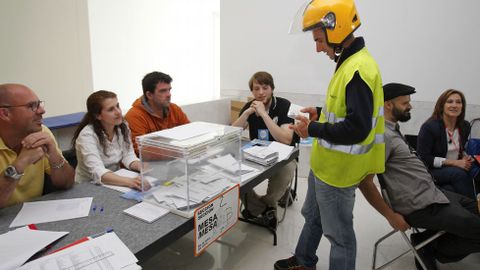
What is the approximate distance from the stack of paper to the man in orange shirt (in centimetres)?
79

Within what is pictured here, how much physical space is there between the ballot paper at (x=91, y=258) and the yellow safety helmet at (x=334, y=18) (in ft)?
3.88

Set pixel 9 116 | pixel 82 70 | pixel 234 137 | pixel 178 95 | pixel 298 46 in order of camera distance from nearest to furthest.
→ 1. pixel 9 116
2. pixel 234 137
3. pixel 82 70
4. pixel 298 46
5. pixel 178 95

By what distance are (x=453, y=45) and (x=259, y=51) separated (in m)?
2.20

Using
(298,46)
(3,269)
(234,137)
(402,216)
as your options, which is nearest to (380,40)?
(298,46)

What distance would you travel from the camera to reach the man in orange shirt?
220 cm

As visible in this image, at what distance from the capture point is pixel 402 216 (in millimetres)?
1724

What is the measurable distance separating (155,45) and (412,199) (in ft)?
11.4

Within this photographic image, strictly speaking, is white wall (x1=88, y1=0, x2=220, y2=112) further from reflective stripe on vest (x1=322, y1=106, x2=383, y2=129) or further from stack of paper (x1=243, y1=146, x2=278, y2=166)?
reflective stripe on vest (x1=322, y1=106, x2=383, y2=129)

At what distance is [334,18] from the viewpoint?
1311 mm

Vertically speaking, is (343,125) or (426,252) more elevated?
(343,125)

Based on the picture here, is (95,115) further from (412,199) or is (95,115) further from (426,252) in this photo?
(426,252)

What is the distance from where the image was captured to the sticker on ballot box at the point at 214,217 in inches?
46.8

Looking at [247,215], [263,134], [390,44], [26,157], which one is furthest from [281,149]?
[390,44]

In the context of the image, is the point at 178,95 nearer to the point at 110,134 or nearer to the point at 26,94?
the point at 110,134
